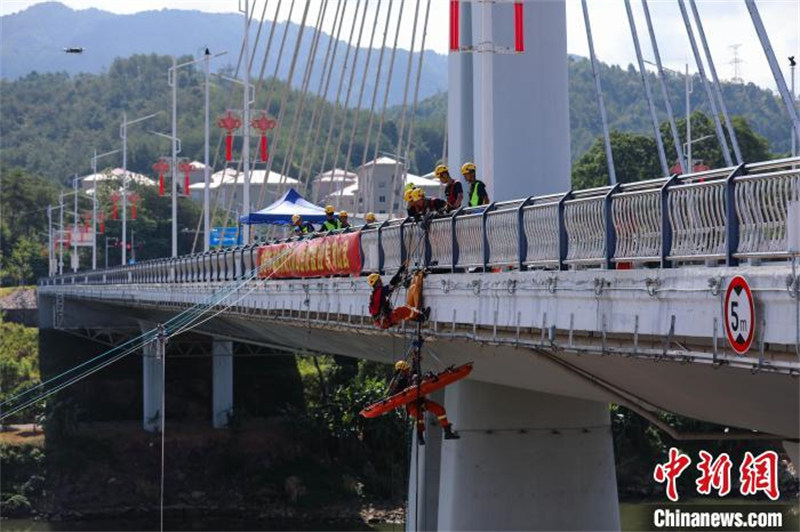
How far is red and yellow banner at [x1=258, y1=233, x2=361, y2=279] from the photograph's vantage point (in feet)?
86.6

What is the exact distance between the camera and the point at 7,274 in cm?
12606

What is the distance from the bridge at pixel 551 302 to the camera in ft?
46.4

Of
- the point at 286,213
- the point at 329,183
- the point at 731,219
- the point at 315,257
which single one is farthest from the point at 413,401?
the point at 329,183

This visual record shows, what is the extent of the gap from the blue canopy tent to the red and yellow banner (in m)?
7.70

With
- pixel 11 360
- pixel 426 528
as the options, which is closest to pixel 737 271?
pixel 426 528

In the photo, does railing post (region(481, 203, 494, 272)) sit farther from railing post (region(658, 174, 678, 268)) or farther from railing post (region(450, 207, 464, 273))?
railing post (region(658, 174, 678, 268))

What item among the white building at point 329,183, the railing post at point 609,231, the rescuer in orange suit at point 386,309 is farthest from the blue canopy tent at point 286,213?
the railing post at point 609,231

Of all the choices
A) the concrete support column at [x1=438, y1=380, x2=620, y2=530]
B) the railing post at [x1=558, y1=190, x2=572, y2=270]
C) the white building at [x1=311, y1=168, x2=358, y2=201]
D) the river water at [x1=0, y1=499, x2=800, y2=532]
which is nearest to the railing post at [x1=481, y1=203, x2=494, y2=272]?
the railing post at [x1=558, y1=190, x2=572, y2=270]

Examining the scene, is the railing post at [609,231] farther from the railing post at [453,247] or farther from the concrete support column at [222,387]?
the concrete support column at [222,387]

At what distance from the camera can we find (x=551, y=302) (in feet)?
56.3

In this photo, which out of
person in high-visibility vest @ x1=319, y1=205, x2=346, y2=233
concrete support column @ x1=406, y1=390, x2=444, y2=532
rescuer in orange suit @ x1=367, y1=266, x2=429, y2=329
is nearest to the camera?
rescuer in orange suit @ x1=367, y1=266, x2=429, y2=329

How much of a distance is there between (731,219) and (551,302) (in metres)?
3.20

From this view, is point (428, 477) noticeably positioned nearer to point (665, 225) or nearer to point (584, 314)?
point (584, 314)

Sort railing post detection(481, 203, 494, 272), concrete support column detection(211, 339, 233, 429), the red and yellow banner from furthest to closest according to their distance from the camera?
concrete support column detection(211, 339, 233, 429)
the red and yellow banner
railing post detection(481, 203, 494, 272)
